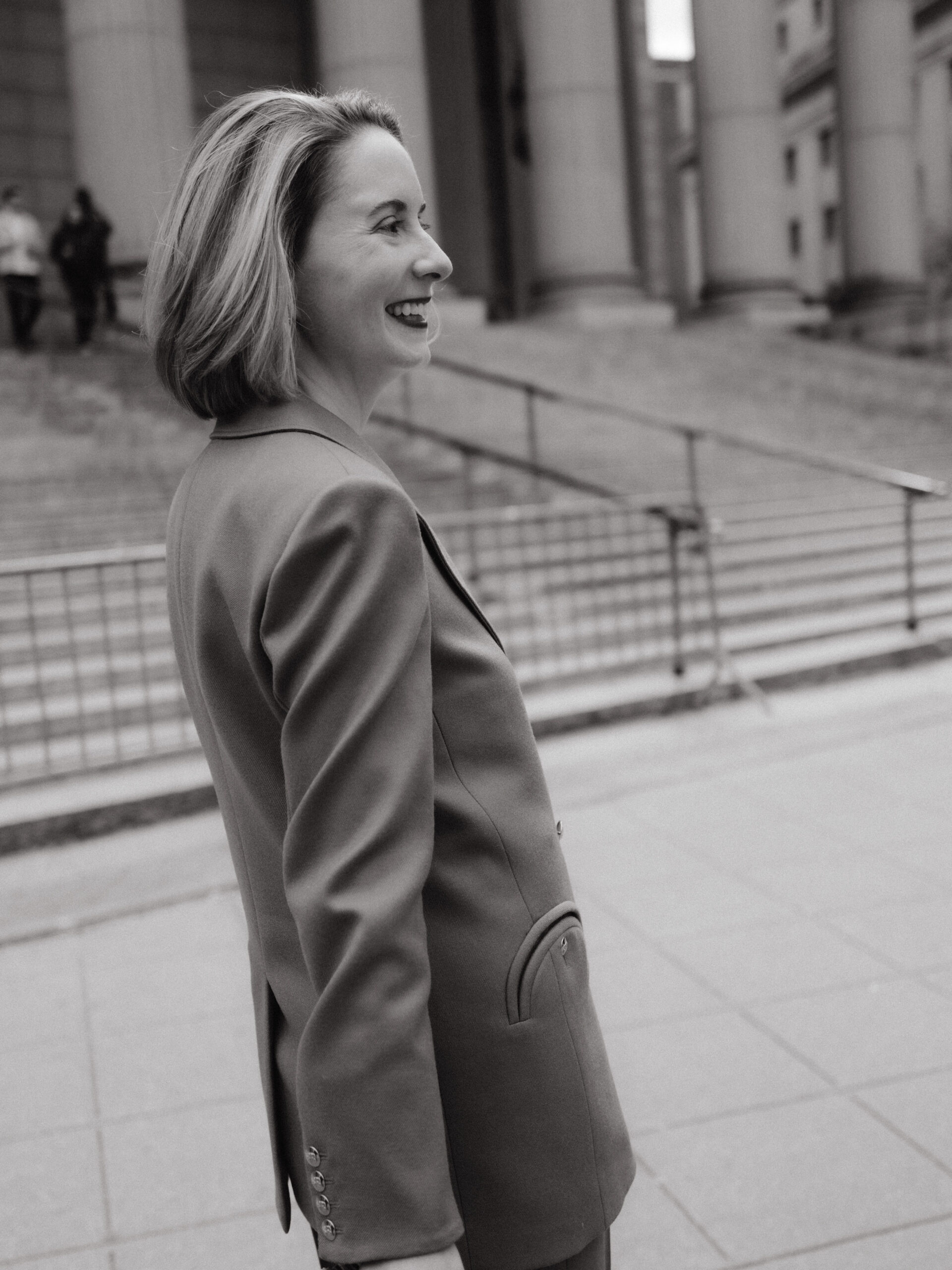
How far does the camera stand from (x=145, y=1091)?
3.49 meters

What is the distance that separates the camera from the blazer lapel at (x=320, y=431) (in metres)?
1.36

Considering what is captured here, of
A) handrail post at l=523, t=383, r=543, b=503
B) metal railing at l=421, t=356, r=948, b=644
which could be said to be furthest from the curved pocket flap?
handrail post at l=523, t=383, r=543, b=503

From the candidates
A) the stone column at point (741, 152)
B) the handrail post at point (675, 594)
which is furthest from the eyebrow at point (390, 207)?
the stone column at point (741, 152)

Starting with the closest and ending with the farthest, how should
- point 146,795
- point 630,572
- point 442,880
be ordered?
point 442,880
point 146,795
point 630,572

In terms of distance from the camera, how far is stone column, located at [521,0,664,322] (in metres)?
19.5

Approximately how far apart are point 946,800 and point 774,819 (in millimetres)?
750

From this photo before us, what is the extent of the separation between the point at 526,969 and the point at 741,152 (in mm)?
21433

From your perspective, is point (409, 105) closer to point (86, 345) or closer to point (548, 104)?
point (548, 104)

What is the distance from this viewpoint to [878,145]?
73.0ft

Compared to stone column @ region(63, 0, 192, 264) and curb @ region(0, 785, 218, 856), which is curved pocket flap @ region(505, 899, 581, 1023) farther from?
stone column @ region(63, 0, 192, 264)

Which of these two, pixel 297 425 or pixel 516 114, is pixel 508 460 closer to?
pixel 297 425

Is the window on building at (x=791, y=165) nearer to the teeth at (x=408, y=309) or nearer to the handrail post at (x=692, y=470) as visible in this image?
the handrail post at (x=692, y=470)

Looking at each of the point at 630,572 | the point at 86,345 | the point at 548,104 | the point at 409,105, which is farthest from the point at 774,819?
the point at 548,104

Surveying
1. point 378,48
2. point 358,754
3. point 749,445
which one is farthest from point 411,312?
point 378,48
